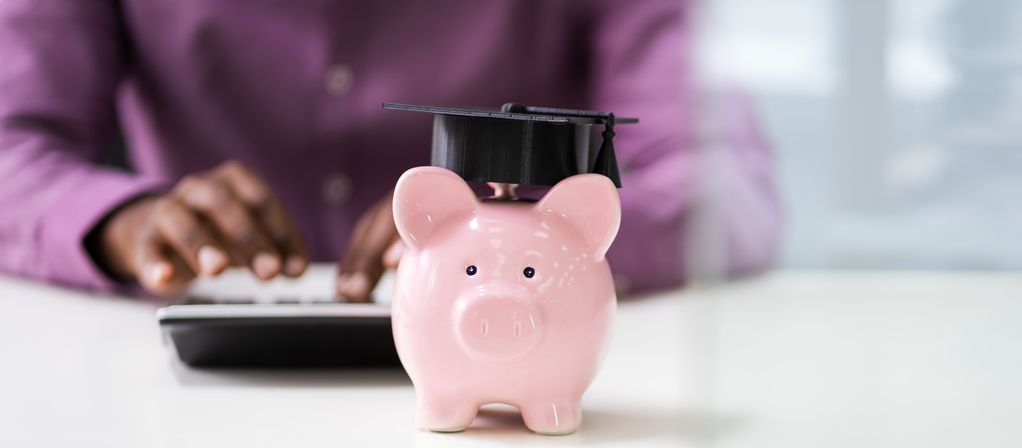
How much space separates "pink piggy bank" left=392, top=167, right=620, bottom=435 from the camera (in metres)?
0.26

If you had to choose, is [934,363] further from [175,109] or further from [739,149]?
[175,109]

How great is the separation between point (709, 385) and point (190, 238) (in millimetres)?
378

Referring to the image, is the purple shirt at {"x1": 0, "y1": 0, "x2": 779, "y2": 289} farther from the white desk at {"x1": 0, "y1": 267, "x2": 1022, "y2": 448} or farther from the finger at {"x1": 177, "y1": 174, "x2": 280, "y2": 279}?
the white desk at {"x1": 0, "y1": 267, "x2": 1022, "y2": 448}

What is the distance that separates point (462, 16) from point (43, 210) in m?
0.39

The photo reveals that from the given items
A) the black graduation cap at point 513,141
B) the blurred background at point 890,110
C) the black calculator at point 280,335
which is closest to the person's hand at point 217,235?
the black calculator at point 280,335

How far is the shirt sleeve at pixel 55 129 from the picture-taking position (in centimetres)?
64

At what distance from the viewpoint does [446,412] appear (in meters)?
0.27

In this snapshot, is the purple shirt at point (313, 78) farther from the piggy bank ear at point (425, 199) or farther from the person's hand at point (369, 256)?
the piggy bank ear at point (425, 199)

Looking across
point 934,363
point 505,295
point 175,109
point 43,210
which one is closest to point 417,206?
point 505,295

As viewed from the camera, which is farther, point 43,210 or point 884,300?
point 43,210

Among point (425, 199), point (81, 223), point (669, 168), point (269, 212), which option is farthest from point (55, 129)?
point (425, 199)

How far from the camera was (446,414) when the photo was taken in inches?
10.8

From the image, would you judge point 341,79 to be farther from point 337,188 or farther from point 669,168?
point 669,168

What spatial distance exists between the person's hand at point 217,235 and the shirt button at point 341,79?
0.24m
